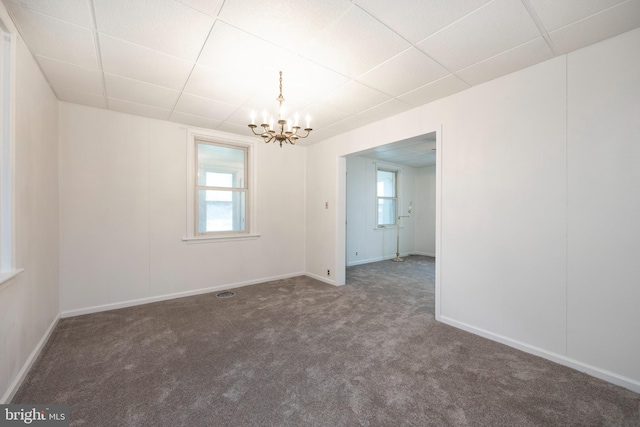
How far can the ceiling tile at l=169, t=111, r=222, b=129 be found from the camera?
3621 mm

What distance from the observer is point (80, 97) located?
303cm

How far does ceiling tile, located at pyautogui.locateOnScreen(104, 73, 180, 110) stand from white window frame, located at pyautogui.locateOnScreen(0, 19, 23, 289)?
0.78 metres

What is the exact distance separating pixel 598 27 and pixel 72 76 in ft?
14.9

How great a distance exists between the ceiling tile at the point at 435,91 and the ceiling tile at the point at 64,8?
2836 mm

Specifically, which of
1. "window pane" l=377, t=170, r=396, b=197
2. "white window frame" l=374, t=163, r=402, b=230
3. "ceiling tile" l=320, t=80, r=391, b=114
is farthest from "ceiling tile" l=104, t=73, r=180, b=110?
"window pane" l=377, t=170, r=396, b=197

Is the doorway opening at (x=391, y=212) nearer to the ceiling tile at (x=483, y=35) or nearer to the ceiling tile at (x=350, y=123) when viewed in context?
the ceiling tile at (x=350, y=123)

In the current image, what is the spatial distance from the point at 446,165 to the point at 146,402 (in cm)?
349

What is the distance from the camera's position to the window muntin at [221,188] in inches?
167

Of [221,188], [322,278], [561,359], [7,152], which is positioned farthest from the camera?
[322,278]

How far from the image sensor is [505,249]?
257 centimetres

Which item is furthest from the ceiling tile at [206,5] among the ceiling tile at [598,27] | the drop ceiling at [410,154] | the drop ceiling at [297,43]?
the drop ceiling at [410,154]

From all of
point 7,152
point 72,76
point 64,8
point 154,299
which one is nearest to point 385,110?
point 64,8

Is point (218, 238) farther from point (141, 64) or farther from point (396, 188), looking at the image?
point (396, 188)

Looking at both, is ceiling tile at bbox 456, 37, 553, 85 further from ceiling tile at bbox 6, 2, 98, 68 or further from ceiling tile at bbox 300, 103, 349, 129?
ceiling tile at bbox 6, 2, 98, 68
